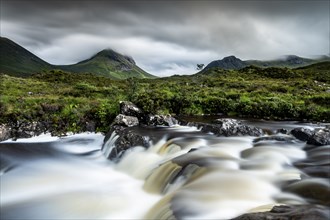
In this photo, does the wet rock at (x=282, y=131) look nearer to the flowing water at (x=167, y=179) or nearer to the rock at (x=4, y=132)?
the flowing water at (x=167, y=179)

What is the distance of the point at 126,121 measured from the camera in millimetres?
21922

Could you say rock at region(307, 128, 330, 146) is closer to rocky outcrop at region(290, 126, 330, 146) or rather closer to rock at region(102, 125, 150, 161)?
rocky outcrop at region(290, 126, 330, 146)

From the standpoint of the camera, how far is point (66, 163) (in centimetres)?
1764

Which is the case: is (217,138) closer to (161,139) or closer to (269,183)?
(161,139)

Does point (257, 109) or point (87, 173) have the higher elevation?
point (257, 109)

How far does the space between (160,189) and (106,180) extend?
365 centimetres

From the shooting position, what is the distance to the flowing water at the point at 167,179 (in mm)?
9781

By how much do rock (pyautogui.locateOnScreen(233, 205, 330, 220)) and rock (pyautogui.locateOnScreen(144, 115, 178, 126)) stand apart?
15.0 m

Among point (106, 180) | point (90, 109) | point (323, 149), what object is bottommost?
point (106, 180)

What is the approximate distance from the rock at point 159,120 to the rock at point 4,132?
9849mm

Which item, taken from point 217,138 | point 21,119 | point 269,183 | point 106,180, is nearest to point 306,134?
point 217,138

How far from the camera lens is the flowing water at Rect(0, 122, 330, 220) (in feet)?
32.1

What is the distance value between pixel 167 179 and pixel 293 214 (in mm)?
5644

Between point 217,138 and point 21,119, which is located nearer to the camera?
point 217,138
